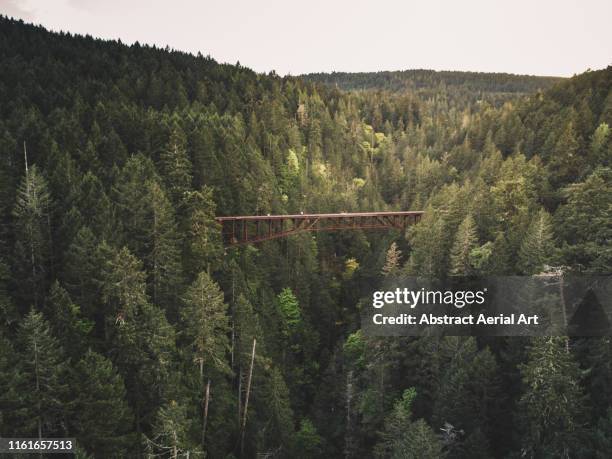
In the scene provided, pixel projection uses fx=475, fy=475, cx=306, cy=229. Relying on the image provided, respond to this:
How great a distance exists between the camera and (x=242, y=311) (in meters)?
37.0

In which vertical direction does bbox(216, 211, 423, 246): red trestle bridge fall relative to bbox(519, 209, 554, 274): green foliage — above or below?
above

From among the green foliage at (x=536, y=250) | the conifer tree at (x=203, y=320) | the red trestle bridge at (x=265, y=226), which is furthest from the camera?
the red trestle bridge at (x=265, y=226)

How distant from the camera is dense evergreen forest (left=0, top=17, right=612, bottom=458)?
25.4 meters

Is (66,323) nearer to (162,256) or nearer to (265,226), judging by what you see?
(162,256)

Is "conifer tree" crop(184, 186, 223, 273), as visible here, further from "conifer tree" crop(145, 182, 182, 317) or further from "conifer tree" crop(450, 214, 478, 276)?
"conifer tree" crop(450, 214, 478, 276)

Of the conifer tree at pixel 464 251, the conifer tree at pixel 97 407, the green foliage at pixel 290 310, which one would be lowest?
the conifer tree at pixel 97 407

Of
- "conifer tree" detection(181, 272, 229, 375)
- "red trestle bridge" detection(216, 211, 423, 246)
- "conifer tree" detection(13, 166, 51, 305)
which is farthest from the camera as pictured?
"red trestle bridge" detection(216, 211, 423, 246)

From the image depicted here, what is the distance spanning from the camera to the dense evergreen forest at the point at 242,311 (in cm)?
2538

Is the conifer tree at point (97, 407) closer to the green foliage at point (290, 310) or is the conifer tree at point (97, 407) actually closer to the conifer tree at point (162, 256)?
the conifer tree at point (162, 256)

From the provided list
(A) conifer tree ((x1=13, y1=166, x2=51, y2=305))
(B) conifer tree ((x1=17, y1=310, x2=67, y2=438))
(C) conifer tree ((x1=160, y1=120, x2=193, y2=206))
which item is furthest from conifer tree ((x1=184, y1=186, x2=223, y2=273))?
(B) conifer tree ((x1=17, y1=310, x2=67, y2=438))

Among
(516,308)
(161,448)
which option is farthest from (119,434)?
(516,308)

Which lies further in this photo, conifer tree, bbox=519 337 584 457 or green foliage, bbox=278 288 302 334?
green foliage, bbox=278 288 302 334

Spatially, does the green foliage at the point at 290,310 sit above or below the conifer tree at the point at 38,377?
above

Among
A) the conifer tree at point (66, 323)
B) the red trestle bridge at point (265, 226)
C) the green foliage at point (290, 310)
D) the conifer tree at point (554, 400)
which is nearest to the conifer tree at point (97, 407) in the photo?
the conifer tree at point (66, 323)
